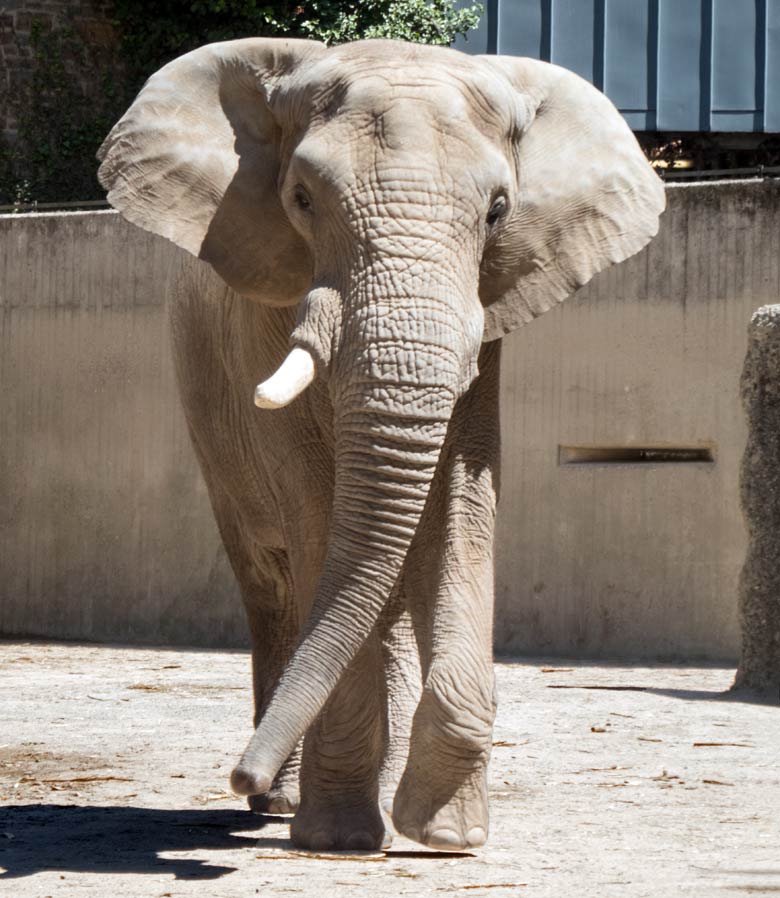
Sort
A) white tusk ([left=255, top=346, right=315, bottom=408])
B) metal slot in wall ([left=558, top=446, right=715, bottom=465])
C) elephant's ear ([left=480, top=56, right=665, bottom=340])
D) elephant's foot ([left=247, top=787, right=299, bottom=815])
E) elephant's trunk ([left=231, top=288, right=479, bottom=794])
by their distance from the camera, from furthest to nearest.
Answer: metal slot in wall ([left=558, top=446, right=715, bottom=465])
elephant's foot ([left=247, top=787, right=299, bottom=815])
elephant's ear ([left=480, top=56, right=665, bottom=340])
elephant's trunk ([left=231, top=288, right=479, bottom=794])
white tusk ([left=255, top=346, right=315, bottom=408])

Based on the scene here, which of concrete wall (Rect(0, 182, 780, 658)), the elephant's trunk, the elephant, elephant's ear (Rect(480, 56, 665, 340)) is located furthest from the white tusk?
concrete wall (Rect(0, 182, 780, 658))

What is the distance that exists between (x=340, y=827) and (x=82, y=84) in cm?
1508

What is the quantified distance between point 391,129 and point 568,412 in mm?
7177

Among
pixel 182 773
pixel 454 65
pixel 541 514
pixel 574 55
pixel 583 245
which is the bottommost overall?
pixel 182 773

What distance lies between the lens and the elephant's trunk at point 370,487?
4.86 meters

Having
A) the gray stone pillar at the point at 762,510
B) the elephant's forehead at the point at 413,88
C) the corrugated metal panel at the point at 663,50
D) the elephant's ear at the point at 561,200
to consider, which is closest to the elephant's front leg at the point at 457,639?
the elephant's ear at the point at 561,200

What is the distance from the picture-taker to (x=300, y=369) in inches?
193

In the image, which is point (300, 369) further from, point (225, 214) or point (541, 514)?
point (541, 514)

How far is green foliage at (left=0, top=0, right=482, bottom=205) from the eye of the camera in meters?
18.9

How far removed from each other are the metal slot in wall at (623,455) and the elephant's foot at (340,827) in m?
6.66

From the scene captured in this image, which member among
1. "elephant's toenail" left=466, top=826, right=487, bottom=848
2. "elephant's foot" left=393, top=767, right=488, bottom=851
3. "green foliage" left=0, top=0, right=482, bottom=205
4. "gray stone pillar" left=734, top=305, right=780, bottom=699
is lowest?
"elephant's toenail" left=466, top=826, right=487, bottom=848

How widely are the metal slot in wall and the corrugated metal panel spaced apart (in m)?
7.54

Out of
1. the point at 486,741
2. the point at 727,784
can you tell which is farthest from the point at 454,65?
the point at 727,784

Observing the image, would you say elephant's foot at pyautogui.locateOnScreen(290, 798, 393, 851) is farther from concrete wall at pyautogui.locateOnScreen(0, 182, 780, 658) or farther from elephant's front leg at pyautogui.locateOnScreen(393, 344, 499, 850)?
concrete wall at pyautogui.locateOnScreen(0, 182, 780, 658)
